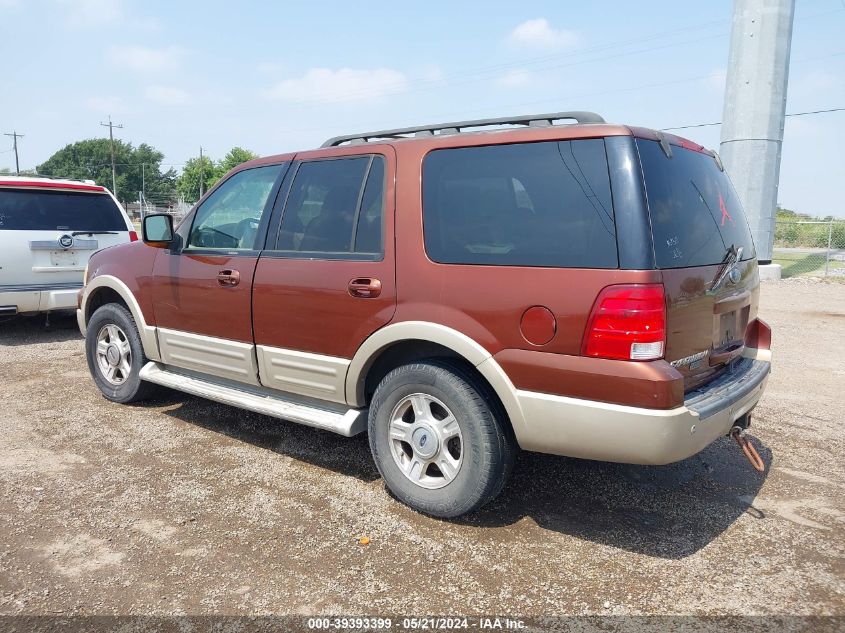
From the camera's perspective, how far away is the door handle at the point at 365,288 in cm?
348

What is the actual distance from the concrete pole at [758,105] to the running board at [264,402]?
1526 centimetres

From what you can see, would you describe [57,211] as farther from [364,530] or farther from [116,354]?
[364,530]

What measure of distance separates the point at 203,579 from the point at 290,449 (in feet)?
5.20

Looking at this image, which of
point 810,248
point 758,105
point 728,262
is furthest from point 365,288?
point 810,248

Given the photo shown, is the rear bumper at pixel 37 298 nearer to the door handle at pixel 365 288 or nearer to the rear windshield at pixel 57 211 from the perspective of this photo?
the rear windshield at pixel 57 211

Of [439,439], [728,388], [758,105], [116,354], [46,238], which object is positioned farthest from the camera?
[758,105]

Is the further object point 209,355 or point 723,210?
point 209,355

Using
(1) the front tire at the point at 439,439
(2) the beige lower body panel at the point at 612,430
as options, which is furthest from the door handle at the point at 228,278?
(2) the beige lower body panel at the point at 612,430

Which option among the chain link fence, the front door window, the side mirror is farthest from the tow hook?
the chain link fence

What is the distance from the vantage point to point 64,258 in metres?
7.67

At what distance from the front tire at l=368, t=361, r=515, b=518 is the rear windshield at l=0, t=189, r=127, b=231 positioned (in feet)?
19.7

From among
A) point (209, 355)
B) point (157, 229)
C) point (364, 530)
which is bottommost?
point (364, 530)

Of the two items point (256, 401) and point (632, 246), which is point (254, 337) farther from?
point (632, 246)

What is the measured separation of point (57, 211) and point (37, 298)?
1.09 m
